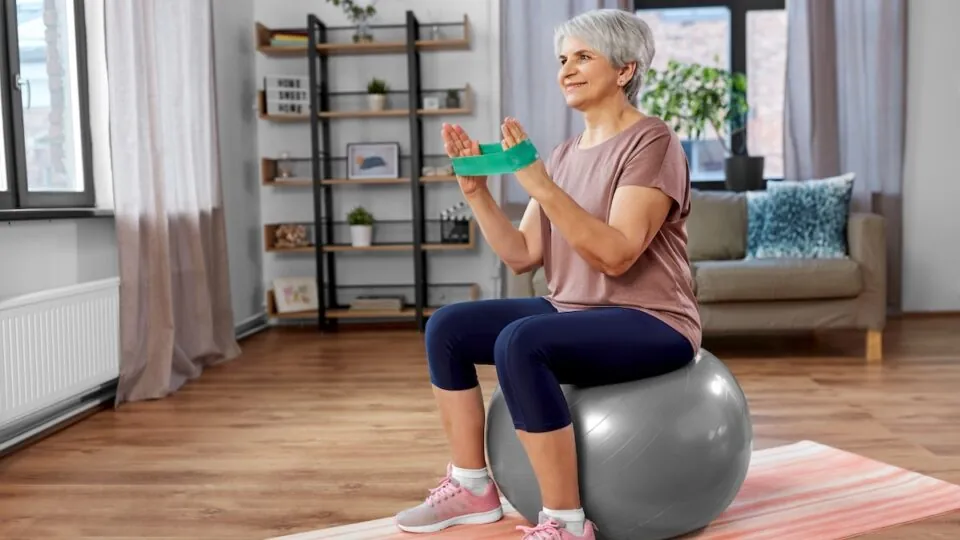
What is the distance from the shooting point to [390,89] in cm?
494

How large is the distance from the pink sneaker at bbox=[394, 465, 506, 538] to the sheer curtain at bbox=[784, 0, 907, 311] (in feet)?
11.4

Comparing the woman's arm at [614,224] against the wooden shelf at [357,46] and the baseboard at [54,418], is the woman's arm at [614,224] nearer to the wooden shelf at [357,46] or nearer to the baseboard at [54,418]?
the baseboard at [54,418]


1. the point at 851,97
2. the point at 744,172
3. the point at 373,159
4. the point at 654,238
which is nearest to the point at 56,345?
the point at 654,238

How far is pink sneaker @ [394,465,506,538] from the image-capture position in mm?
1791

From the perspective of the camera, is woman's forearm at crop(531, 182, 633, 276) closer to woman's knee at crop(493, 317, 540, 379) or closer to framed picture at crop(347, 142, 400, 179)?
woman's knee at crop(493, 317, 540, 379)

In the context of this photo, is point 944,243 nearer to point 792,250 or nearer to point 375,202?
point 792,250

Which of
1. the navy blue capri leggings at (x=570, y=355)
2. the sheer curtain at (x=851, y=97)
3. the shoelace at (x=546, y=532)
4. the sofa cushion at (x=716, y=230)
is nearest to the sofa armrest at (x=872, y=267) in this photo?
the sofa cushion at (x=716, y=230)

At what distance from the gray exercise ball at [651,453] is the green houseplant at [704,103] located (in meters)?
3.04

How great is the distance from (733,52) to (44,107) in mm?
3502

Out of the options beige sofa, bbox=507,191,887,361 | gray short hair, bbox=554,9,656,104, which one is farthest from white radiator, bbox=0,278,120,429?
beige sofa, bbox=507,191,887,361

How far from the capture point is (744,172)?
4551mm

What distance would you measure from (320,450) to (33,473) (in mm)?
734

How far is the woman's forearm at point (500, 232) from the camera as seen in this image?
1.76 metres

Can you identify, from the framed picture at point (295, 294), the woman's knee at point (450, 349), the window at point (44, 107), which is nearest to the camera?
the woman's knee at point (450, 349)
